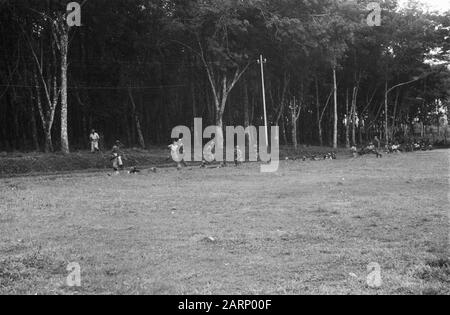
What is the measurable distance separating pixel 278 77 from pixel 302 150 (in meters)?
7.95

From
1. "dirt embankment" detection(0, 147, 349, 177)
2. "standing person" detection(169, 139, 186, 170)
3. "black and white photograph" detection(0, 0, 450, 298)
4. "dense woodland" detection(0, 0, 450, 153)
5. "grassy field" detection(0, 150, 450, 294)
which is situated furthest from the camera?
"dense woodland" detection(0, 0, 450, 153)

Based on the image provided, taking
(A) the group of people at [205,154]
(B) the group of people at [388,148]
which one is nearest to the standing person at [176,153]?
(A) the group of people at [205,154]

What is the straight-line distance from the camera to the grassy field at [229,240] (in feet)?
24.4

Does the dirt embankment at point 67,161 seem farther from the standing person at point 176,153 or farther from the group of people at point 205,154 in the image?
the standing person at point 176,153

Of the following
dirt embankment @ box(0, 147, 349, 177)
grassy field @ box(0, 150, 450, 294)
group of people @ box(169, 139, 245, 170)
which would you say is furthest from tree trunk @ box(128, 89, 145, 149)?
grassy field @ box(0, 150, 450, 294)

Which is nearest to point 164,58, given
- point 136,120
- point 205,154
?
point 136,120

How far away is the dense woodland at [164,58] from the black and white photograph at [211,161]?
175 millimetres

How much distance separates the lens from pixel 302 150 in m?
48.5

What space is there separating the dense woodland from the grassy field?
19.8 metres

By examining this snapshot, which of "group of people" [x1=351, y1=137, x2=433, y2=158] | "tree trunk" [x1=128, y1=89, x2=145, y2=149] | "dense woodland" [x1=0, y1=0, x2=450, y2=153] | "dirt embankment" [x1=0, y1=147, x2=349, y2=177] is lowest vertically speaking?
"group of people" [x1=351, y1=137, x2=433, y2=158]

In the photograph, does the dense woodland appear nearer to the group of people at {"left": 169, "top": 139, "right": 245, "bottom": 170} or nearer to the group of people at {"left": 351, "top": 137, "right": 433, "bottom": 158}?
the group of people at {"left": 169, "top": 139, "right": 245, "bottom": 170}

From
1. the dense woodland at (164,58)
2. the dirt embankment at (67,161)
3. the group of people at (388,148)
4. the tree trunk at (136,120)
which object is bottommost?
the group of people at (388,148)

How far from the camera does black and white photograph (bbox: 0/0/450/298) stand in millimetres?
8000

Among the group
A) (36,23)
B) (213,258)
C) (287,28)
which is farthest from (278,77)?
(213,258)
